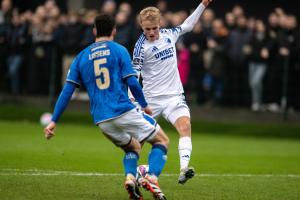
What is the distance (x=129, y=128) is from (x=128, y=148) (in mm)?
403

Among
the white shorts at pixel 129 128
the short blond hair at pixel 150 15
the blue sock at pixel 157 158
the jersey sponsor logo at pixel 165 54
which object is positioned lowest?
the blue sock at pixel 157 158

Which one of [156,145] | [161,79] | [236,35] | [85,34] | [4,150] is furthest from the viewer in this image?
[85,34]

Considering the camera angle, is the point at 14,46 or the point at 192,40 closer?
the point at 192,40

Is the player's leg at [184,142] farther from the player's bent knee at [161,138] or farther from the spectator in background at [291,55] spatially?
the spectator in background at [291,55]

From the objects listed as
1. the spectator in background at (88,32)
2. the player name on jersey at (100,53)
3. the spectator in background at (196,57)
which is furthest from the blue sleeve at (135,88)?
the spectator in background at (88,32)

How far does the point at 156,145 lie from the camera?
415 inches

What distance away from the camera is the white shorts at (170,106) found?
12.0 metres

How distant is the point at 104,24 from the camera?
9.73 meters

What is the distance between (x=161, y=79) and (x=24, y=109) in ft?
44.4

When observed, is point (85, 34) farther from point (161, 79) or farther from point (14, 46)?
point (161, 79)

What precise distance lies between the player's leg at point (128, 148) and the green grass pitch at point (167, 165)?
494 millimetres

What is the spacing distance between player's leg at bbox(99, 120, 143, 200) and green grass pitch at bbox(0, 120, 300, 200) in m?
0.49

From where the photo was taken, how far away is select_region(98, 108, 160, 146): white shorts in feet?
32.2

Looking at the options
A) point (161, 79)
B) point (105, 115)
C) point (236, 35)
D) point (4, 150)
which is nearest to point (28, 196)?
point (105, 115)
